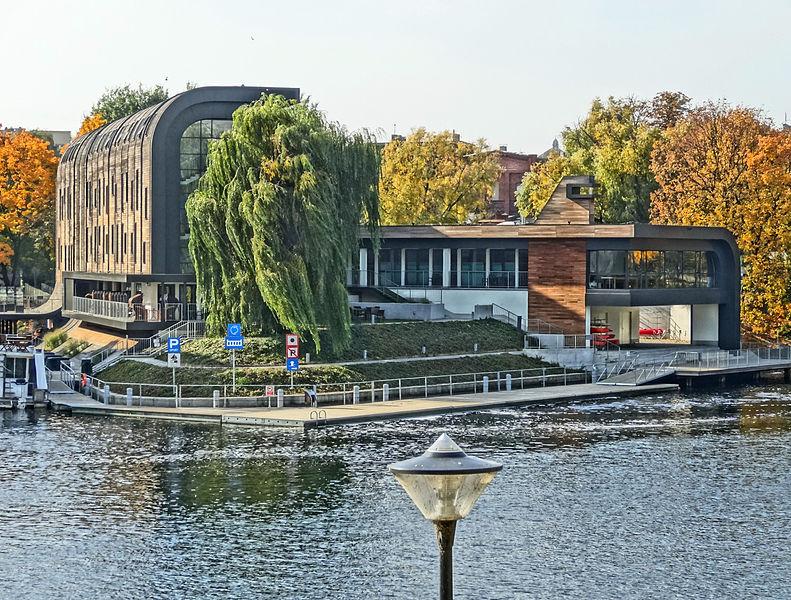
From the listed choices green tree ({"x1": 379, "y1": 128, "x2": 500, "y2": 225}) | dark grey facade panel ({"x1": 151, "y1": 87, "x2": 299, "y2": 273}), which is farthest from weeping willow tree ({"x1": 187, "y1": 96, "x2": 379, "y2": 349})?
green tree ({"x1": 379, "y1": 128, "x2": 500, "y2": 225})

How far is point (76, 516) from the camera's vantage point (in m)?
40.9

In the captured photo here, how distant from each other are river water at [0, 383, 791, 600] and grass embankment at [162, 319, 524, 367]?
8263 mm

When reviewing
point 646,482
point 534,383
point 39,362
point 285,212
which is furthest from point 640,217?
point 646,482

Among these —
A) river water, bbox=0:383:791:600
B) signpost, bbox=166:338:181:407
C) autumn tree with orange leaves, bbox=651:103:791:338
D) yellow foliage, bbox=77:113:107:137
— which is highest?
yellow foliage, bbox=77:113:107:137

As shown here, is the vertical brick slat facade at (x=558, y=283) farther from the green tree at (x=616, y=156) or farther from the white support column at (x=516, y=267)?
the green tree at (x=616, y=156)

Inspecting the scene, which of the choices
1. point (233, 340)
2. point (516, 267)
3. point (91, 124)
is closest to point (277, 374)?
point (233, 340)

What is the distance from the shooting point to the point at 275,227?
67.6m

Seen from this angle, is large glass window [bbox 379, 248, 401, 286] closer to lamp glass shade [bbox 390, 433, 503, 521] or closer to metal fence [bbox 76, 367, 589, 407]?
metal fence [bbox 76, 367, 589, 407]

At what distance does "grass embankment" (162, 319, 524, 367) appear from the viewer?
6825cm

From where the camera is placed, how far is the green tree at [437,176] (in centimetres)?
11144

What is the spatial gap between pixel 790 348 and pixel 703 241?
8.79 m

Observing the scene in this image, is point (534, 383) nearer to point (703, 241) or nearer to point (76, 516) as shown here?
point (703, 241)

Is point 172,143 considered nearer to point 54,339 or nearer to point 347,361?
point 54,339

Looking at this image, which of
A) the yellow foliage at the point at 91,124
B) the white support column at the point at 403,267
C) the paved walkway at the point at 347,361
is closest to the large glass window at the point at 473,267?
the white support column at the point at 403,267
